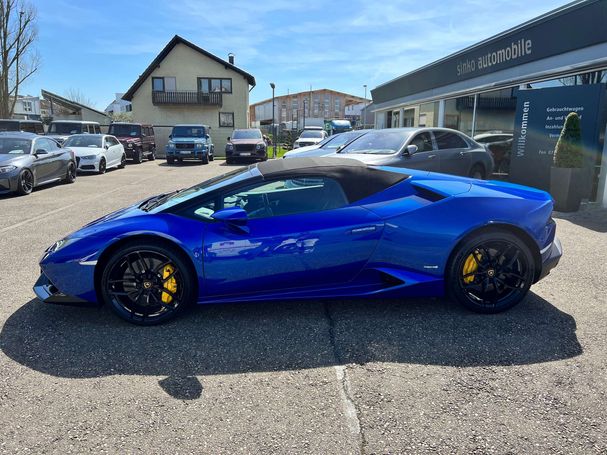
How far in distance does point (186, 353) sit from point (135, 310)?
667mm

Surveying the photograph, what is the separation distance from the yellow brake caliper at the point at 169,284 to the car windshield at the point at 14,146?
951 centimetres

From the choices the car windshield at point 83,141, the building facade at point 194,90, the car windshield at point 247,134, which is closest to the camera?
the car windshield at point 83,141

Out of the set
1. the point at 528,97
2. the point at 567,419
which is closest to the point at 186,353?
the point at 567,419

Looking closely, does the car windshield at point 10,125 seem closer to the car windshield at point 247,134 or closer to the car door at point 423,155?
the car windshield at point 247,134

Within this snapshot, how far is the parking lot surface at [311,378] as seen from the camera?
226 cm

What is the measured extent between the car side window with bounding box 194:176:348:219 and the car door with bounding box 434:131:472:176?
612 centimetres

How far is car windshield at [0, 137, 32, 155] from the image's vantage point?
10750 millimetres

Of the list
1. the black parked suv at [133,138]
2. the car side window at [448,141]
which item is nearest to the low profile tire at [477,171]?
the car side window at [448,141]

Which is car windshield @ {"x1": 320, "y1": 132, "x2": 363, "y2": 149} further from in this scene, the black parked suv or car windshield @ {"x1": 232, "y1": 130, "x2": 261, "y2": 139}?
the black parked suv

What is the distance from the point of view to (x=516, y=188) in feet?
13.1

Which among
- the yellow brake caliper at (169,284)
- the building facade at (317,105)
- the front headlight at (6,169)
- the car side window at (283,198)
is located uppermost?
the building facade at (317,105)

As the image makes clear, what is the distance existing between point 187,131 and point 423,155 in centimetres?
1648

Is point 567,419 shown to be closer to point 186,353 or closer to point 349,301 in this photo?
point 349,301

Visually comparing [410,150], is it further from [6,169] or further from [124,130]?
[124,130]
